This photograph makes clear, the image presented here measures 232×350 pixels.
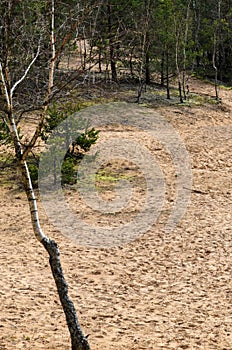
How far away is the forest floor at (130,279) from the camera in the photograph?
21.0ft

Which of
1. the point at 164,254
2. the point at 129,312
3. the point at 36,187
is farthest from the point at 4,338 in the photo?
the point at 36,187

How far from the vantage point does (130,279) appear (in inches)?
324

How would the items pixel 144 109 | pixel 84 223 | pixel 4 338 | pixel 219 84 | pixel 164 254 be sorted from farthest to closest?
1. pixel 219 84
2. pixel 144 109
3. pixel 84 223
4. pixel 164 254
5. pixel 4 338

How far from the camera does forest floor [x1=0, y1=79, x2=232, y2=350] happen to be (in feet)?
21.0

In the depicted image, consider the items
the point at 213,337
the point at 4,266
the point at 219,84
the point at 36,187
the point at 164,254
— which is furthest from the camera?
the point at 219,84

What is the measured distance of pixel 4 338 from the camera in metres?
6.11

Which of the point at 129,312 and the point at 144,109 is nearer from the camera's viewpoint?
the point at 129,312

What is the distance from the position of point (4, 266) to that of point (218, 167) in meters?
8.40

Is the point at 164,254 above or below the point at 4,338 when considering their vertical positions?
below

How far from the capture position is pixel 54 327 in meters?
6.49

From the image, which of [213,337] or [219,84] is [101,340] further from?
[219,84]

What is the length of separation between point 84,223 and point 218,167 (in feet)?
19.6

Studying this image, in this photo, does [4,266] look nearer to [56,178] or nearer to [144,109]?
[56,178]

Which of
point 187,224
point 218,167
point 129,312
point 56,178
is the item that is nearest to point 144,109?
point 218,167
